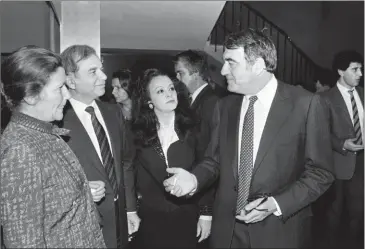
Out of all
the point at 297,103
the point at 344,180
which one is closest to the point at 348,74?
the point at 344,180

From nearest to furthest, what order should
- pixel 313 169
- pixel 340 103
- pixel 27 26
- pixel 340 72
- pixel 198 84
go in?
pixel 313 169
pixel 198 84
pixel 340 103
pixel 340 72
pixel 27 26

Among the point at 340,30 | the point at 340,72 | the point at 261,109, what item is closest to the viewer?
the point at 261,109

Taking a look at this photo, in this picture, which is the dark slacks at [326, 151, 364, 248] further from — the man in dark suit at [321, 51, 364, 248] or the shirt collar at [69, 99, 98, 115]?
the shirt collar at [69, 99, 98, 115]

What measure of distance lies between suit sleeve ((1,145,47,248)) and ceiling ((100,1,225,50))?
441 cm

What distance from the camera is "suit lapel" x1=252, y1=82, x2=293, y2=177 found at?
2.31 m

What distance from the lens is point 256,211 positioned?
7.13ft

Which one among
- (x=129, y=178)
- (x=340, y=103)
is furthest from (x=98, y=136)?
(x=340, y=103)

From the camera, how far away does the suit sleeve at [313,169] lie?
2244 mm

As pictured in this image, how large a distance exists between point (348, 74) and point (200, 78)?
5.49ft

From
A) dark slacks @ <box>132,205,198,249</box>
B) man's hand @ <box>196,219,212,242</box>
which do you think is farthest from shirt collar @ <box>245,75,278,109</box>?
dark slacks @ <box>132,205,198,249</box>

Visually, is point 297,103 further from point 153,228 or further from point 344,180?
point 344,180

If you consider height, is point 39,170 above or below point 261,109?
below

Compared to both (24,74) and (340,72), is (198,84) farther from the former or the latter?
(24,74)

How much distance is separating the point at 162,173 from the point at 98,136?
0.66 metres
